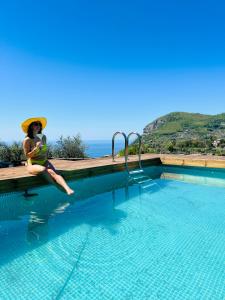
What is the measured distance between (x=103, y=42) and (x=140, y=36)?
6.97 feet

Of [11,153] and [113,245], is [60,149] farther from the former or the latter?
[113,245]

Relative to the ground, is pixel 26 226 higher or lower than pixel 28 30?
lower

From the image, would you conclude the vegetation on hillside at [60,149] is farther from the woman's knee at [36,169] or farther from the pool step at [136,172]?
the woman's knee at [36,169]

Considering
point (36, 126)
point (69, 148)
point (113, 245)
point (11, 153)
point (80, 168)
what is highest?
point (36, 126)

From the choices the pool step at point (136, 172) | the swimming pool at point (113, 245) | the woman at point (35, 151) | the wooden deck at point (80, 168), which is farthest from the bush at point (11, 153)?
the woman at point (35, 151)

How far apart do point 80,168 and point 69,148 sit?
218 inches

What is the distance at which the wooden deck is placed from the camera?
13.8 ft

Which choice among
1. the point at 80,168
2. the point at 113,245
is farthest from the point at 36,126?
the point at 113,245

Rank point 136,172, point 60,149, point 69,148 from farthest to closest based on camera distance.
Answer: point 60,149 < point 69,148 < point 136,172

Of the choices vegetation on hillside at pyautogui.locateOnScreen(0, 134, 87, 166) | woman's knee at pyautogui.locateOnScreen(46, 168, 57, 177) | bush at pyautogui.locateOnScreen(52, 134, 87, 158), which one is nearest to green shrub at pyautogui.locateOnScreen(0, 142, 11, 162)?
vegetation on hillside at pyautogui.locateOnScreen(0, 134, 87, 166)

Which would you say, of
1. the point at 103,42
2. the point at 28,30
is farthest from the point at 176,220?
the point at 103,42

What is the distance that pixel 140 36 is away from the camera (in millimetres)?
13883

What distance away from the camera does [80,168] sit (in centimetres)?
537

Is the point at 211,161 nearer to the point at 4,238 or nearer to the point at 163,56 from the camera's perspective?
the point at 4,238
